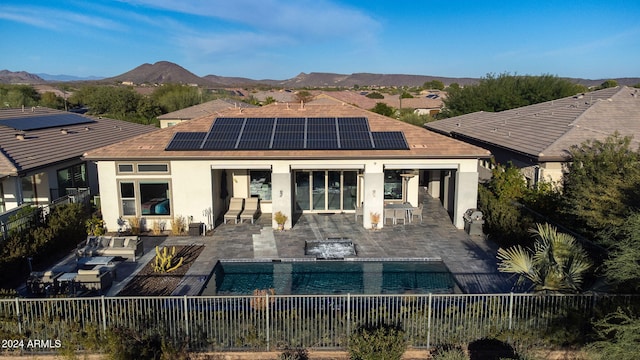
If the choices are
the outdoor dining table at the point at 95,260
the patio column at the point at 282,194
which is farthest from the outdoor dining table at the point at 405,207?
the outdoor dining table at the point at 95,260

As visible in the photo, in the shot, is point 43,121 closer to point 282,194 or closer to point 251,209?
point 251,209

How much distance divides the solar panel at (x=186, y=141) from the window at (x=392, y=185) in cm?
886

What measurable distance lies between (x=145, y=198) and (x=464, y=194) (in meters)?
13.7

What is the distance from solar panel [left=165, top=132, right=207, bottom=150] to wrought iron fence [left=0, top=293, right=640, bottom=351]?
30.6 ft

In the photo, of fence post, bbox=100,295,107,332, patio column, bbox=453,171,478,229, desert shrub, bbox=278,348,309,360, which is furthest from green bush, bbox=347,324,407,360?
patio column, bbox=453,171,478,229

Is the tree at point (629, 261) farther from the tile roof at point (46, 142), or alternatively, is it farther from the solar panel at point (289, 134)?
the tile roof at point (46, 142)

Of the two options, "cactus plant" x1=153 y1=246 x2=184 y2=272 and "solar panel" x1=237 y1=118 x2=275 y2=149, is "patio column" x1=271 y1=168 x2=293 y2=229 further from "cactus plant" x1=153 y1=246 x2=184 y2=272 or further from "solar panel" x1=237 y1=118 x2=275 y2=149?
"cactus plant" x1=153 y1=246 x2=184 y2=272

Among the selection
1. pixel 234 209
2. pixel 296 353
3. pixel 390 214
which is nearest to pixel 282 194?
pixel 234 209

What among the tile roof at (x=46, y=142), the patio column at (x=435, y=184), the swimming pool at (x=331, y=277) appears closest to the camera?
the swimming pool at (x=331, y=277)

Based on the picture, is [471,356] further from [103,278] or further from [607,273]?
[103,278]

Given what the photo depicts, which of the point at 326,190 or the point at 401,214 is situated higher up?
the point at 326,190

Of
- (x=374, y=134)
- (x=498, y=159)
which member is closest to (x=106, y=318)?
(x=374, y=134)

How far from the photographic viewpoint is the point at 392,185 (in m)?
21.6

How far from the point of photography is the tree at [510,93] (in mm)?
49156
